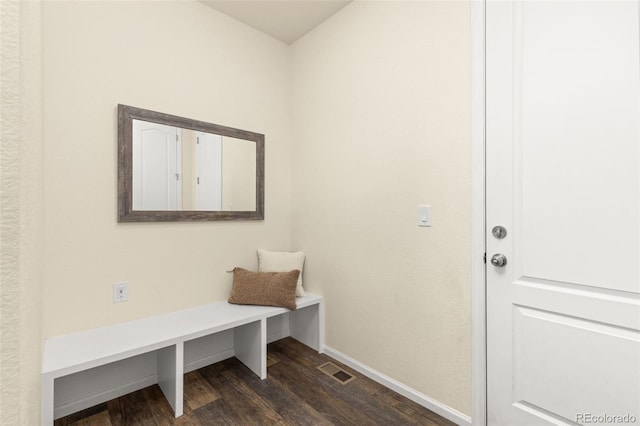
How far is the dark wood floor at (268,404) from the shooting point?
166 cm

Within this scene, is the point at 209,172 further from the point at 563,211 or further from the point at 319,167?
the point at 563,211

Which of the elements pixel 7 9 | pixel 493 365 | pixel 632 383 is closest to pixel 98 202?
pixel 7 9

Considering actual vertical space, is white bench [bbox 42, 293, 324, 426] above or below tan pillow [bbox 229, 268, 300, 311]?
below

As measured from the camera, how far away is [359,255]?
215 centimetres

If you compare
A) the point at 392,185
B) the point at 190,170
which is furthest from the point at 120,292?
the point at 392,185

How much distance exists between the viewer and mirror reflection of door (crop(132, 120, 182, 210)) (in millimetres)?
1910

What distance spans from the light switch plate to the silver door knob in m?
0.37

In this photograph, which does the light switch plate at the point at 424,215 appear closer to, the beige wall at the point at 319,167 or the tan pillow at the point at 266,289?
the beige wall at the point at 319,167

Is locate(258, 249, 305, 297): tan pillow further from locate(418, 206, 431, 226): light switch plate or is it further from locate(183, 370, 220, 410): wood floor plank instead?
locate(418, 206, 431, 226): light switch plate

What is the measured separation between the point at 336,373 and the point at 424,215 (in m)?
1.22

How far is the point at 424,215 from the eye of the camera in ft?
5.80

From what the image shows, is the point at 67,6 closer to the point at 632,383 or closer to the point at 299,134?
the point at 299,134

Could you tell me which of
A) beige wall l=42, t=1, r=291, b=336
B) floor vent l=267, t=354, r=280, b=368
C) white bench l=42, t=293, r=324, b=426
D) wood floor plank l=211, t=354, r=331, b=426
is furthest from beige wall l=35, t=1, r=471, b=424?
wood floor plank l=211, t=354, r=331, b=426

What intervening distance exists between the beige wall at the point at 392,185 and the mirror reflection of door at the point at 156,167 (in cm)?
98
